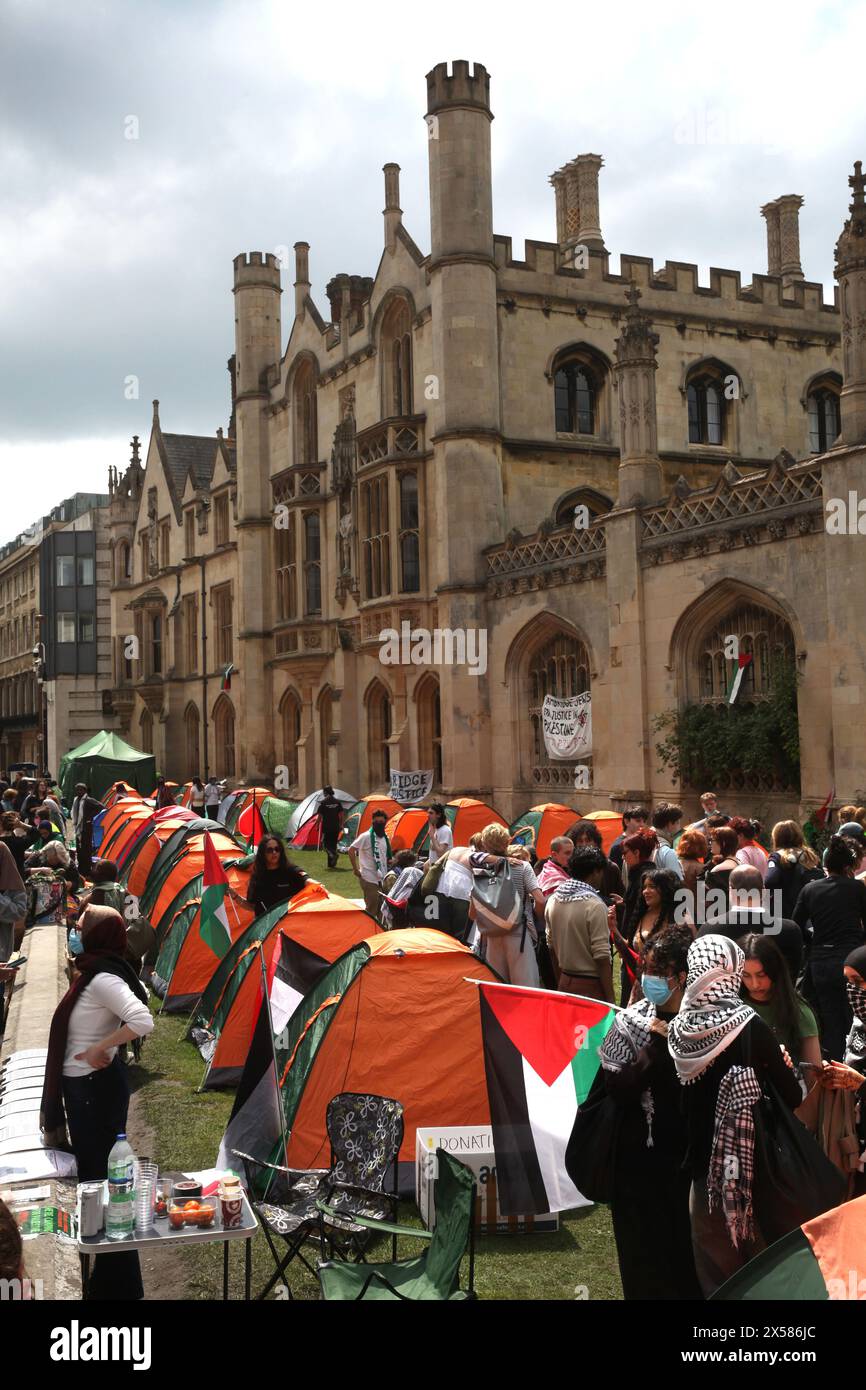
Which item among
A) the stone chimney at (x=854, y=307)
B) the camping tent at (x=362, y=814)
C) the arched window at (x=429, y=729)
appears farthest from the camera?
the arched window at (x=429, y=729)

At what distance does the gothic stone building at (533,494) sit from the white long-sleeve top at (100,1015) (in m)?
12.3

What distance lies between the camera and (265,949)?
9.33 metres

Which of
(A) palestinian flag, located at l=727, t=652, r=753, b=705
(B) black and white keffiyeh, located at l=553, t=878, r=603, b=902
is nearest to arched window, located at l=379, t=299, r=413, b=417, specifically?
(A) palestinian flag, located at l=727, t=652, r=753, b=705

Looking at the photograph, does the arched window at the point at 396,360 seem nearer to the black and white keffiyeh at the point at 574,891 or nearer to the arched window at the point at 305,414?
the arched window at the point at 305,414

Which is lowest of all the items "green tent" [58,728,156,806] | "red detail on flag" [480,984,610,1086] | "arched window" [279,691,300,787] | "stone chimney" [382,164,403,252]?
"red detail on flag" [480,984,610,1086]

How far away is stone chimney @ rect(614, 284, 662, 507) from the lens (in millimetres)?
19906

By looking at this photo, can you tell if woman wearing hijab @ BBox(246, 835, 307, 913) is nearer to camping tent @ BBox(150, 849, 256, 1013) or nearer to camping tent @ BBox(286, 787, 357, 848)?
camping tent @ BBox(150, 849, 256, 1013)

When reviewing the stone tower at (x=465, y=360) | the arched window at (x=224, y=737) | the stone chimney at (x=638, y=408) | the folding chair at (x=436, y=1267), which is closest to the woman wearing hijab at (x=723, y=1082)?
the folding chair at (x=436, y=1267)

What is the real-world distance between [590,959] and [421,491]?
20007 mm

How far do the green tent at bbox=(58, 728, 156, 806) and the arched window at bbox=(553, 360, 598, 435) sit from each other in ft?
50.8

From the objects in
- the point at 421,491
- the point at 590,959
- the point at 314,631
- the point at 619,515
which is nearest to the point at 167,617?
the point at 314,631

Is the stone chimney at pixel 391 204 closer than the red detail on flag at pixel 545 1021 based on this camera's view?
No

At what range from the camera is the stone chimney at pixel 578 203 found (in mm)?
28781

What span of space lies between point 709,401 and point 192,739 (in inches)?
958
